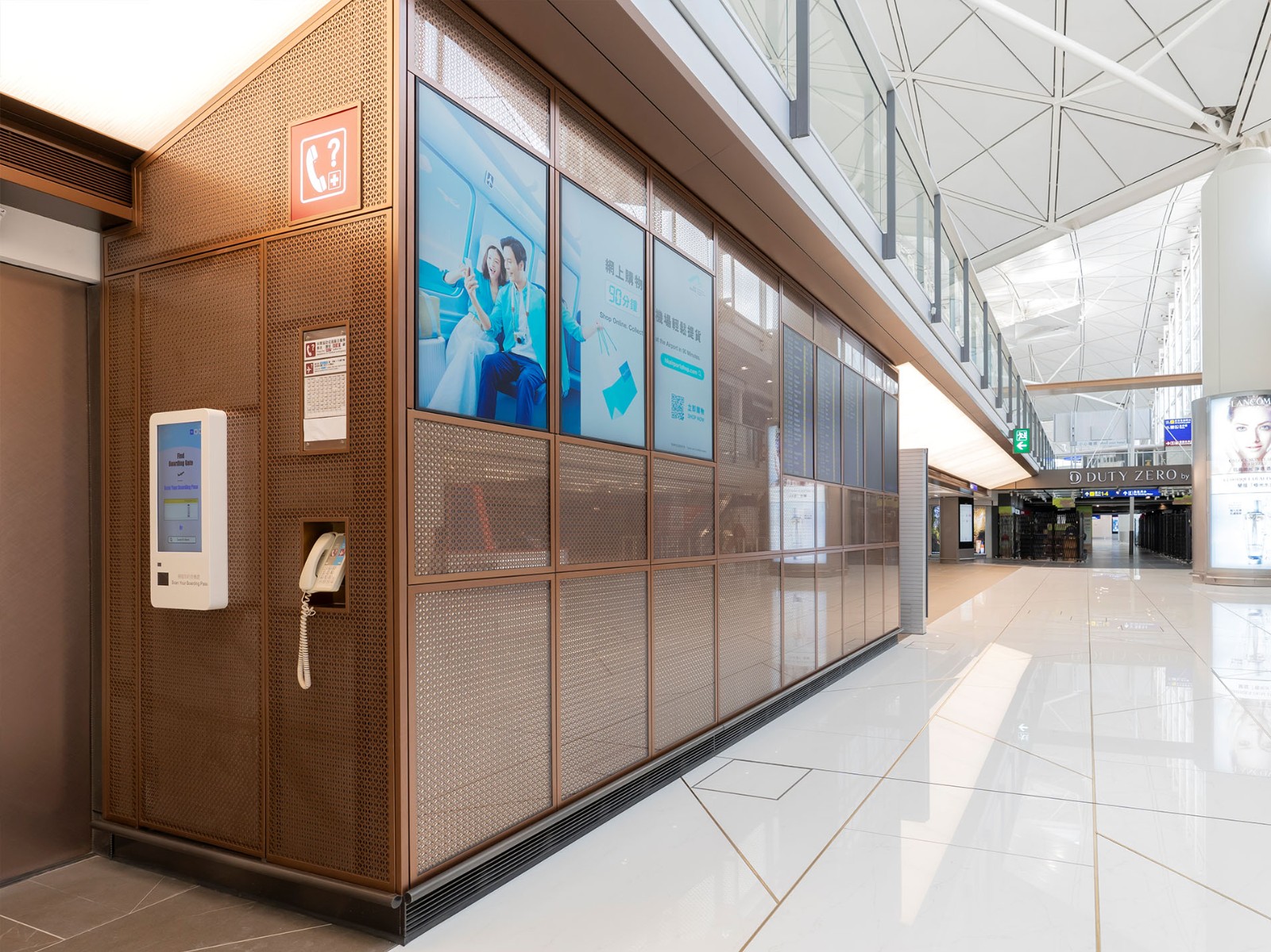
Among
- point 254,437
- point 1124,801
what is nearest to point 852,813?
point 1124,801

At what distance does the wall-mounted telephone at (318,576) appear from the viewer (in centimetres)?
305

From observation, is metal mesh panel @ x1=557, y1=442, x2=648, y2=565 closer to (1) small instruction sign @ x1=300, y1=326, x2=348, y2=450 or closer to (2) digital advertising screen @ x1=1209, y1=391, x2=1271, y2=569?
(1) small instruction sign @ x1=300, y1=326, x2=348, y2=450

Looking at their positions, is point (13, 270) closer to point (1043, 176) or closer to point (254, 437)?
point (254, 437)

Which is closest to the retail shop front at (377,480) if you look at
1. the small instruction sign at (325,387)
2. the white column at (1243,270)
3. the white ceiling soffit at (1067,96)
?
the small instruction sign at (325,387)

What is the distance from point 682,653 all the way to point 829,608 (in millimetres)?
3388

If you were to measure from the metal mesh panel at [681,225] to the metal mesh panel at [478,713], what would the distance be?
2342 millimetres

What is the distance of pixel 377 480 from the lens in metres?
2.99

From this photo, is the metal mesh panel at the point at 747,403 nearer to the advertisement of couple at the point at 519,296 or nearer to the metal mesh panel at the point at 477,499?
the advertisement of couple at the point at 519,296

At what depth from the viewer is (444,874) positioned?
3.05m

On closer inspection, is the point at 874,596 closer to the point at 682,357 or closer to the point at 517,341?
the point at 682,357

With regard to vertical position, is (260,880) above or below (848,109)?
below

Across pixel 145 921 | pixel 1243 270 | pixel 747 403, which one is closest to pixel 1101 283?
pixel 1243 270

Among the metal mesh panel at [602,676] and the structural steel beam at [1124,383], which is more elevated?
the structural steel beam at [1124,383]

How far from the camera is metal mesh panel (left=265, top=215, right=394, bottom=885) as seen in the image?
2.97m
